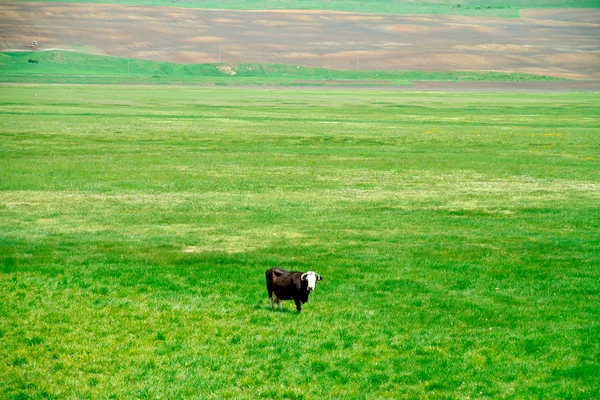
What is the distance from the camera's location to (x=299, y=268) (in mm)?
22703

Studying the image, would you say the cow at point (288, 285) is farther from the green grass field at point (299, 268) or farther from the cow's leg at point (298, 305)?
the green grass field at point (299, 268)

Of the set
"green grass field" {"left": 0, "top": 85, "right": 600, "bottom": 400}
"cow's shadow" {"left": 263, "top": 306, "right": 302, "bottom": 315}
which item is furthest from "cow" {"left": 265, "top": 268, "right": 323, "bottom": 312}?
"green grass field" {"left": 0, "top": 85, "right": 600, "bottom": 400}

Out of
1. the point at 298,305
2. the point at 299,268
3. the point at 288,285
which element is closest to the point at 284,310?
the point at 298,305

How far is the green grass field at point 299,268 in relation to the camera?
1513 cm

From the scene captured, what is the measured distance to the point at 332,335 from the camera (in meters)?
17.1

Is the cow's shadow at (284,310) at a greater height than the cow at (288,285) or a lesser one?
lesser

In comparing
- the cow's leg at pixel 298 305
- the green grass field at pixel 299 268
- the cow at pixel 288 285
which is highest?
the cow at pixel 288 285

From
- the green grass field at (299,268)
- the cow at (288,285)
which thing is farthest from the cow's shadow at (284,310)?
the cow at (288,285)

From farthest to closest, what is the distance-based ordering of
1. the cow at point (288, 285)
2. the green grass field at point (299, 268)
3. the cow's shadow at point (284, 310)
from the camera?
the cow's shadow at point (284, 310)
the cow at point (288, 285)
the green grass field at point (299, 268)

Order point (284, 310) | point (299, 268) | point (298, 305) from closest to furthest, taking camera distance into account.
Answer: point (298, 305) → point (284, 310) → point (299, 268)

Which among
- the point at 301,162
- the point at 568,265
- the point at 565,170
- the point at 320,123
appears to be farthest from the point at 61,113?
the point at 568,265

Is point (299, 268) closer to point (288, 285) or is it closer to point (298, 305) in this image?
point (298, 305)

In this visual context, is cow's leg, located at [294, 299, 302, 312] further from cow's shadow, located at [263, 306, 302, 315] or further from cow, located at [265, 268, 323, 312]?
cow's shadow, located at [263, 306, 302, 315]

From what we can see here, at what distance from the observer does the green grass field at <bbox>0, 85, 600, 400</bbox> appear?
15133 mm
